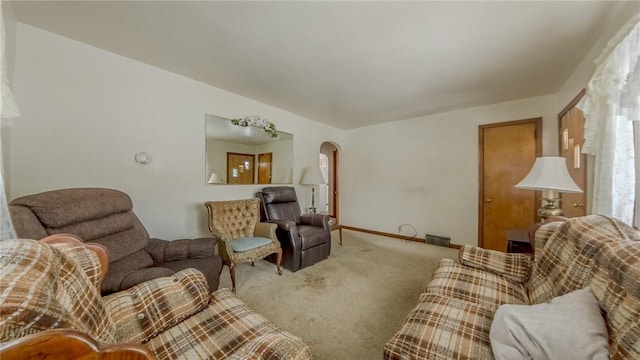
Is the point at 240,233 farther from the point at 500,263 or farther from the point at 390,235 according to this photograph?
the point at 390,235

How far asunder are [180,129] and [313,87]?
1655 mm

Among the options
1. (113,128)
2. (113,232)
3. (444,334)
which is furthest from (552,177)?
(113,128)

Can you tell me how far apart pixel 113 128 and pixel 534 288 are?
3590mm

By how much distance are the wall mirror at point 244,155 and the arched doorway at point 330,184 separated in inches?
69.1

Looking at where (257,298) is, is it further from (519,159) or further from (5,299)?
(519,159)

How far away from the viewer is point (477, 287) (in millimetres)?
1400

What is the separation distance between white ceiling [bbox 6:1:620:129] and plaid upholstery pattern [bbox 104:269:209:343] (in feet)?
5.76

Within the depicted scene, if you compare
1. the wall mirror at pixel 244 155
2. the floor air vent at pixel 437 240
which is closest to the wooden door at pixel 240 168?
the wall mirror at pixel 244 155

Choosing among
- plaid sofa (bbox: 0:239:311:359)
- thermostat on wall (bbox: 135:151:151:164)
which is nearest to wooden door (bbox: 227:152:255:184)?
thermostat on wall (bbox: 135:151:151:164)

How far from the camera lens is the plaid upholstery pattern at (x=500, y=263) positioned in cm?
156

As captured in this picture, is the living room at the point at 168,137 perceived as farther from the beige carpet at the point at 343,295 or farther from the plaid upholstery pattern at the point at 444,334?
the plaid upholstery pattern at the point at 444,334

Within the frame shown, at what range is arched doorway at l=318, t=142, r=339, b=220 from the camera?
538 centimetres

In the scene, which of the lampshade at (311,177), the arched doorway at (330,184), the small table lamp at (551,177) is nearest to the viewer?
the small table lamp at (551,177)

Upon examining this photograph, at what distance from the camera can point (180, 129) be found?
2.55 metres
